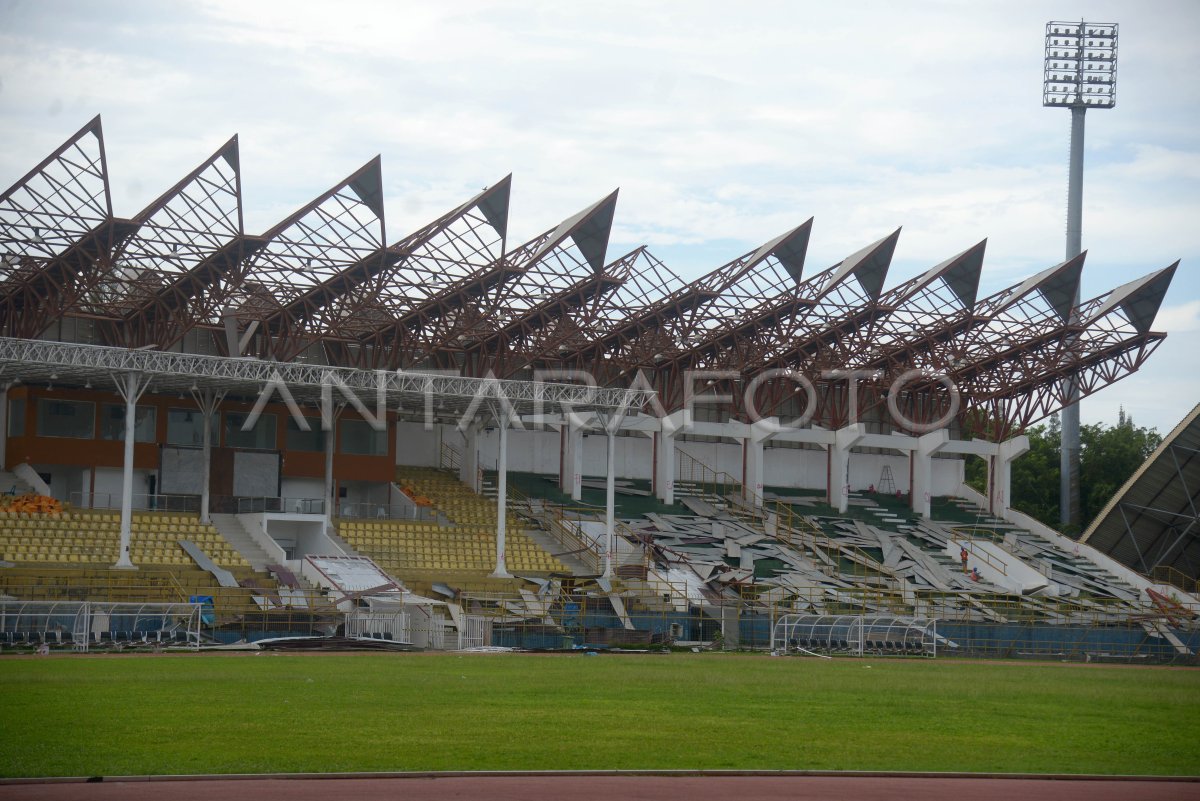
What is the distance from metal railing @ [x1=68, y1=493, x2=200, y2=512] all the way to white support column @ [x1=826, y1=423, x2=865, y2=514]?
103 ft

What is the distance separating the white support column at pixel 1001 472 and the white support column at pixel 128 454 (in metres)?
44.4

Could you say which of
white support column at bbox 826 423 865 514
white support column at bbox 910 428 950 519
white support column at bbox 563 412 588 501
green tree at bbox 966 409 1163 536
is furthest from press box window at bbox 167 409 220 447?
green tree at bbox 966 409 1163 536

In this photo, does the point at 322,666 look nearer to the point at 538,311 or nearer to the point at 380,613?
the point at 380,613

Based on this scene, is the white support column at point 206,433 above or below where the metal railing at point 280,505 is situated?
above

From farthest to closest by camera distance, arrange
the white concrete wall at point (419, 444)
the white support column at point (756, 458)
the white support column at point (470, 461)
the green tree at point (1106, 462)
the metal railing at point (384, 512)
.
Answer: the green tree at point (1106, 462) → the white support column at point (756, 458) → the white concrete wall at point (419, 444) → the white support column at point (470, 461) → the metal railing at point (384, 512)

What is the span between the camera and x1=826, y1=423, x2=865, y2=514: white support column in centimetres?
6925

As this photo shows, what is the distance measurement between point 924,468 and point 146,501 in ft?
126

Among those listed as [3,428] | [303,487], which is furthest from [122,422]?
[303,487]

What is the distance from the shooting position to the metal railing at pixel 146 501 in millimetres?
51625

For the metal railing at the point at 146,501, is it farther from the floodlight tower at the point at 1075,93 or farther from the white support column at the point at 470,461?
the floodlight tower at the point at 1075,93

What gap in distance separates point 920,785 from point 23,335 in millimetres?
44181

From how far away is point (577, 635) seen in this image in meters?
43.3

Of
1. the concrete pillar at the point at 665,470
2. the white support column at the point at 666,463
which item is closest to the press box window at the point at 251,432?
the white support column at the point at 666,463

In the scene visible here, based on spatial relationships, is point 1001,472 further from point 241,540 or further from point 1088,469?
point 241,540
